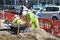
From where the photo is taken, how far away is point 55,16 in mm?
26672

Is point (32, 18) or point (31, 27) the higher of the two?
point (32, 18)

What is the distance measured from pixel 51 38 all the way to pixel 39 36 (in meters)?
0.39

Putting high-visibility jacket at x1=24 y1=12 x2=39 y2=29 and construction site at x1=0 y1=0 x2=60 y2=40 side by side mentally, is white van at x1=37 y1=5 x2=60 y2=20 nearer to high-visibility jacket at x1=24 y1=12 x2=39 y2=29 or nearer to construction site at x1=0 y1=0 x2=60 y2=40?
construction site at x1=0 y1=0 x2=60 y2=40

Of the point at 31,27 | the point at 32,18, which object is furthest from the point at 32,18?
the point at 31,27

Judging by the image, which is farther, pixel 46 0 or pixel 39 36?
pixel 46 0

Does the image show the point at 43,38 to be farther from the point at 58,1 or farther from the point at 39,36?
the point at 58,1

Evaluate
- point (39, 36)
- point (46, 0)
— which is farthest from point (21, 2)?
point (39, 36)

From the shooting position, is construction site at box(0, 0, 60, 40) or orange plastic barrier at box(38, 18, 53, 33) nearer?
construction site at box(0, 0, 60, 40)

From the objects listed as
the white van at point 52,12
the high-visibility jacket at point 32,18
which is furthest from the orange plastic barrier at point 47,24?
the white van at point 52,12

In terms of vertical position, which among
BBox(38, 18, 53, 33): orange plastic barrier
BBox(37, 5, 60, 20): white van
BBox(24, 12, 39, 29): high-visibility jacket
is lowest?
BBox(37, 5, 60, 20): white van

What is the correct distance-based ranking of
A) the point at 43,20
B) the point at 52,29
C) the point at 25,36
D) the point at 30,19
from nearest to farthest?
the point at 25,36 < the point at 30,19 < the point at 52,29 < the point at 43,20

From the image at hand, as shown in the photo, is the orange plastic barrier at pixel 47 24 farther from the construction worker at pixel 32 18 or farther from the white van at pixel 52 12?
the white van at pixel 52 12

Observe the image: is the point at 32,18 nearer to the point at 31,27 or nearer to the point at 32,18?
the point at 32,18

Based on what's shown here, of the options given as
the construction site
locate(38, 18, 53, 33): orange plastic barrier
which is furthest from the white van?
locate(38, 18, 53, 33): orange plastic barrier
